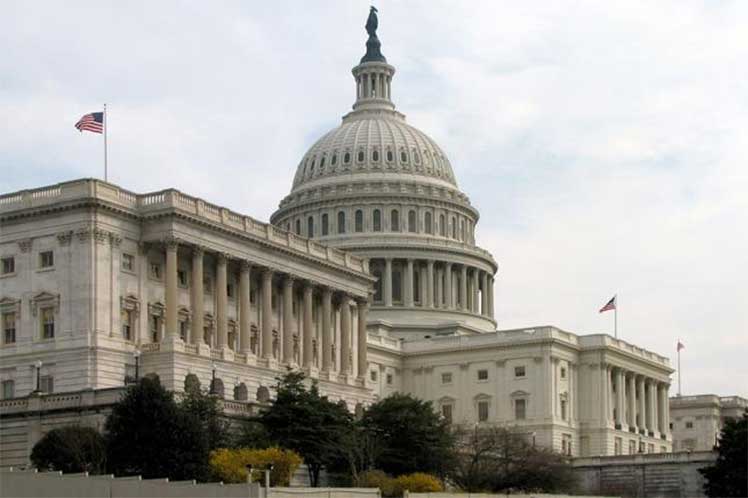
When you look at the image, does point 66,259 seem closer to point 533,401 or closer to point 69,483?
point 69,483

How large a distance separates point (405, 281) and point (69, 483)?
415ft

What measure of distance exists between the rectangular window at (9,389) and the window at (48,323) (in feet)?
12.9

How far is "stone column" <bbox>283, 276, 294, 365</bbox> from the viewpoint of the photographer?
5010 inches

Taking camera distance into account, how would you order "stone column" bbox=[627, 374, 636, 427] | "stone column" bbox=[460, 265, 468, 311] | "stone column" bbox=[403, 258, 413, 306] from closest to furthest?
"stone column" bbox=[627, 374, 636, 427]
"stone column" bbox=[403, 258, 413, 306]
"stone column" bbox=[460, 265, 468, 311]

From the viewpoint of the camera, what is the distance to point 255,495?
68.3m

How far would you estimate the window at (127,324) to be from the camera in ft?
367

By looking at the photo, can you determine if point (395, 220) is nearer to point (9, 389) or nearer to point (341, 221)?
point (341, 221)

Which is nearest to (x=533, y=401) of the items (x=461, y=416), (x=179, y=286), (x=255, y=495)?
(x=461, y=416)

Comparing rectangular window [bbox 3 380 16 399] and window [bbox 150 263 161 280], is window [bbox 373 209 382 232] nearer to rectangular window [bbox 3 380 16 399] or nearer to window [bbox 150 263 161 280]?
window [bbox 150 263 161 280]

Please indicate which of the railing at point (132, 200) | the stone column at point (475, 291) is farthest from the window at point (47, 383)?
the stone column at point (475, 291)

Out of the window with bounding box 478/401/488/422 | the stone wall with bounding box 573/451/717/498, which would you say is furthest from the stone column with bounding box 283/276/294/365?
the window with bounding box 478/401/488/422

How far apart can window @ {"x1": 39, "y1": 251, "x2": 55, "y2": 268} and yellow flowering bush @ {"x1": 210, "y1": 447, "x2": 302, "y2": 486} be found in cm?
2736

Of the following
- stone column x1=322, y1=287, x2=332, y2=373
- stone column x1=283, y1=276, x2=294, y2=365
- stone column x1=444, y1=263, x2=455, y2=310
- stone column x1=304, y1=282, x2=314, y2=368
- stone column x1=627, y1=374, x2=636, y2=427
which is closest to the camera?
stone column x1=283, y1=276, x2=294, y2=365

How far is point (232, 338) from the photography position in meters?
122
